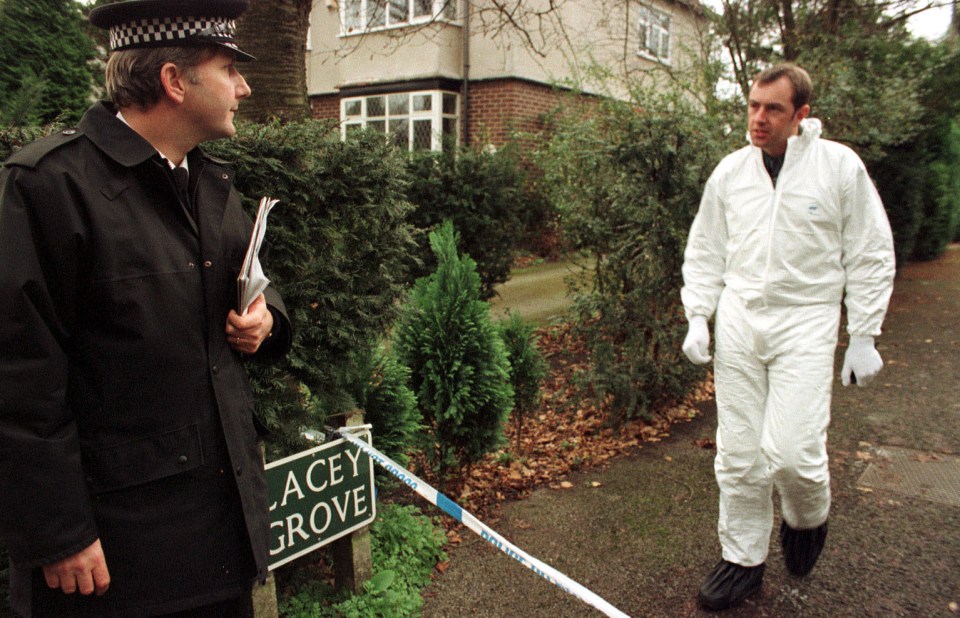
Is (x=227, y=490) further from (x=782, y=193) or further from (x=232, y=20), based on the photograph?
(x=782, y=193)

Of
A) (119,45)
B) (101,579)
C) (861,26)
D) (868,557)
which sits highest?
(861,26)

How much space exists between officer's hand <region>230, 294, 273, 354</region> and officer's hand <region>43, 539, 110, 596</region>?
0.57 metres

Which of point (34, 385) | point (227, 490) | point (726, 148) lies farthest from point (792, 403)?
point (726, 148)

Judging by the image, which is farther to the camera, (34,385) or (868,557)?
(868,557)

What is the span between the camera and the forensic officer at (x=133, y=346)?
4.84 feet

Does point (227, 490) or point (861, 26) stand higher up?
point (861, 26)

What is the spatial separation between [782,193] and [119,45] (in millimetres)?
2647

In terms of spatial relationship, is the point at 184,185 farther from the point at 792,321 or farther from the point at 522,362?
the point at 522,362

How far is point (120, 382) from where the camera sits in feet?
5.28

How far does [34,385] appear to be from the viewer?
145cm

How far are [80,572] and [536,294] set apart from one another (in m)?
9.31

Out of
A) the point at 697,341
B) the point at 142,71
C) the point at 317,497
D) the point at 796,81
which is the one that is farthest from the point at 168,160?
the point at 796,81

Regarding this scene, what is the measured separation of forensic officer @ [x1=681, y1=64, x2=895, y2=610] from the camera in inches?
Result: 121

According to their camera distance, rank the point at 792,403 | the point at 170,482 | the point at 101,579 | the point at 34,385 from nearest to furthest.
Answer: the point at 34,385, the point at 101,579, the point at 170,482, the point at 792,403
